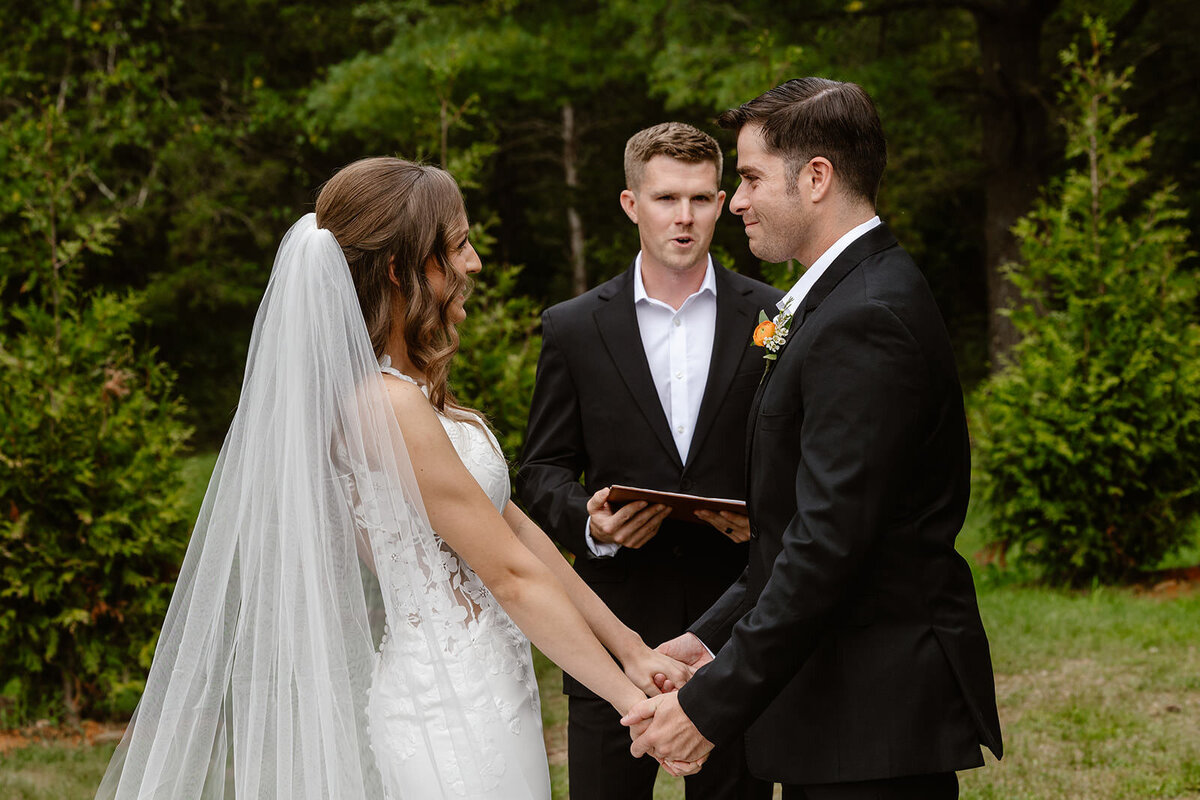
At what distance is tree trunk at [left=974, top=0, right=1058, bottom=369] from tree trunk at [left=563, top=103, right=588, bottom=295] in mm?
7995

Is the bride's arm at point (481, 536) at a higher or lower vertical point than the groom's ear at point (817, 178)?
lower

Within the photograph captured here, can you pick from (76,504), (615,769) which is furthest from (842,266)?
(76,504)

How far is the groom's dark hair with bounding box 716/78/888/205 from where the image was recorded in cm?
265

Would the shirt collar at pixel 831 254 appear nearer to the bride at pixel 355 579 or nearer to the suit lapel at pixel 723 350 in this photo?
the bride at pixel 355 579

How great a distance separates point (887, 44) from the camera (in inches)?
735

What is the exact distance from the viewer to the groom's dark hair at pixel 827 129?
8.69ft

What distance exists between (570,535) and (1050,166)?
1717cm

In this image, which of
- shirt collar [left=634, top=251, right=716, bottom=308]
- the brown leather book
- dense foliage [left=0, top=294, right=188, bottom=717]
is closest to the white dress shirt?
shirt collar [left=634, top=251, right=716, bottom=308]

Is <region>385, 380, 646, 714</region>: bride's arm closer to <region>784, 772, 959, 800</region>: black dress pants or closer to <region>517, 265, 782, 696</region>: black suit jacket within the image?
<region>784, 772, 959, 800</region>: black dress pants

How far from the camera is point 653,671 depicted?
334 cm

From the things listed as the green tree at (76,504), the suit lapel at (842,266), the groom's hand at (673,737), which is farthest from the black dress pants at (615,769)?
the green tree at (76,504)

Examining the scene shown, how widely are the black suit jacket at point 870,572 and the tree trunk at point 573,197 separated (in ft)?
64.7

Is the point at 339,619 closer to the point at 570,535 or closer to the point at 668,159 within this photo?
the point at 570,535

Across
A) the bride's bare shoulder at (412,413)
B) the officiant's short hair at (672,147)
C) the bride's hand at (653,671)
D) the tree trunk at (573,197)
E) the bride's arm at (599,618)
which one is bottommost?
the bride's hand at (653,671)
